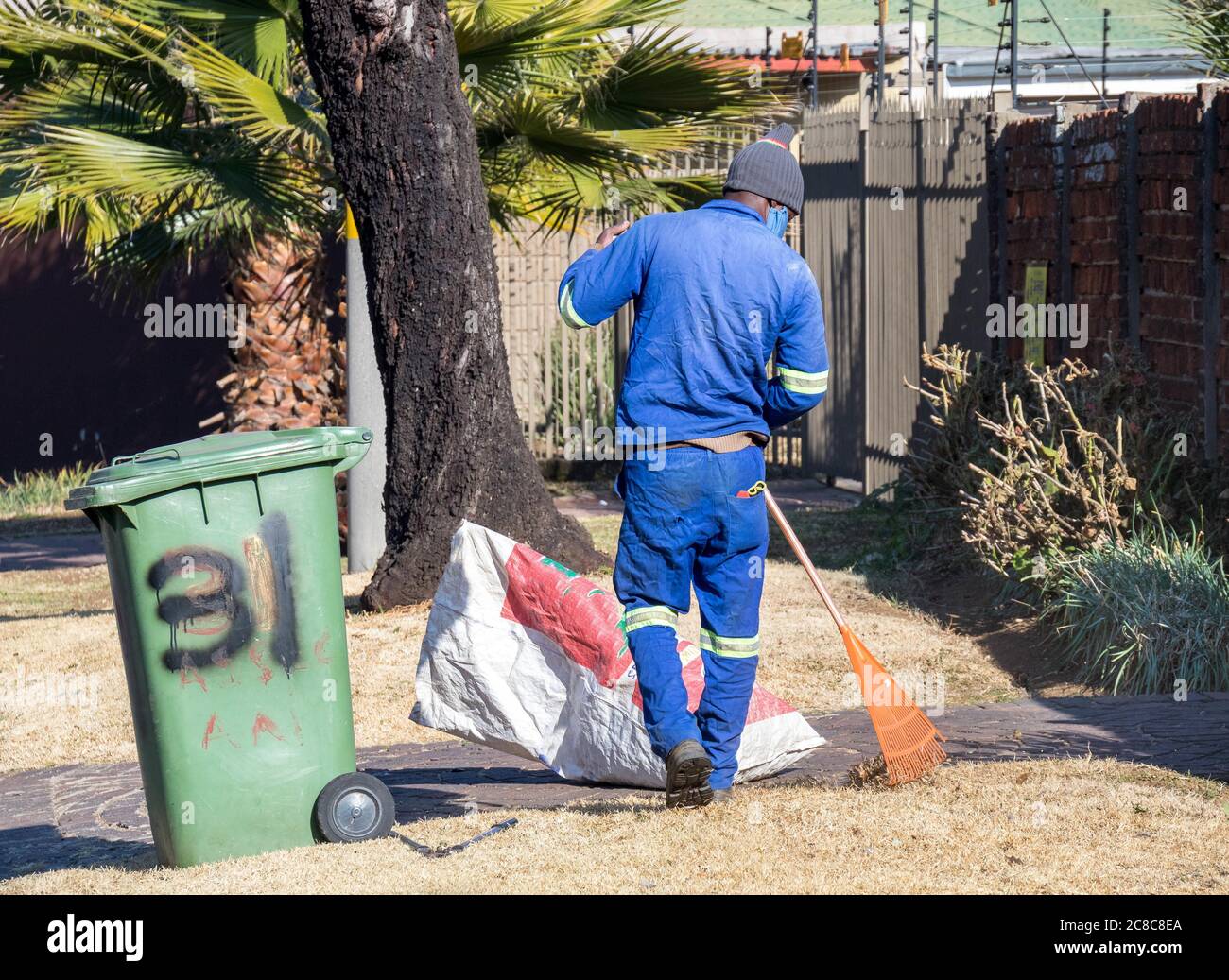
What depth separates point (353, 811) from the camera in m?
4.83

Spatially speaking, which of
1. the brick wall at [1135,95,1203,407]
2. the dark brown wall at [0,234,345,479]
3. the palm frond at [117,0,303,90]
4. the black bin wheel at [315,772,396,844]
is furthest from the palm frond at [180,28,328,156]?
the dark brown wall at [0,234,345,479]

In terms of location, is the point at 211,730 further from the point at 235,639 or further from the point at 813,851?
the point at 813,851

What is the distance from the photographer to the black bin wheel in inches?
189

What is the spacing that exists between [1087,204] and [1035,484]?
1.86 m

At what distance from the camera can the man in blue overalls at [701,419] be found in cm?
499

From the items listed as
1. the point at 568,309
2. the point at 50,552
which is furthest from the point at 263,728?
the point at 50,552

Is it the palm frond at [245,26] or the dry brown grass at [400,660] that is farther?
the palm frond at [245,26]

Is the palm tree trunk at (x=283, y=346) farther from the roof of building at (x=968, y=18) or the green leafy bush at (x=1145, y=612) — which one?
the roof of building at (x=968, y=18)

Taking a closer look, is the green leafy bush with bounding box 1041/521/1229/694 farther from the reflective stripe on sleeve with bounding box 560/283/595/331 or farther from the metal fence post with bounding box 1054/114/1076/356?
the reflective stripe on sleeve with bounding box 560/283/595/331

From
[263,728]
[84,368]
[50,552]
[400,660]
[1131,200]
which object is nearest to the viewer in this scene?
[263,728]

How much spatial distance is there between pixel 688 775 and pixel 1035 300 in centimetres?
573

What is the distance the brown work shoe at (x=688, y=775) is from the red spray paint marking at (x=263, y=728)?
1.15m

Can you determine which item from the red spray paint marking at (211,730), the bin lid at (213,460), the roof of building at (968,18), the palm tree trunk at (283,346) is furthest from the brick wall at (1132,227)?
the roof of building at (968,18)

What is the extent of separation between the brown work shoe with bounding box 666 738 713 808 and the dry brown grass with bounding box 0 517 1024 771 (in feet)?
7.45
